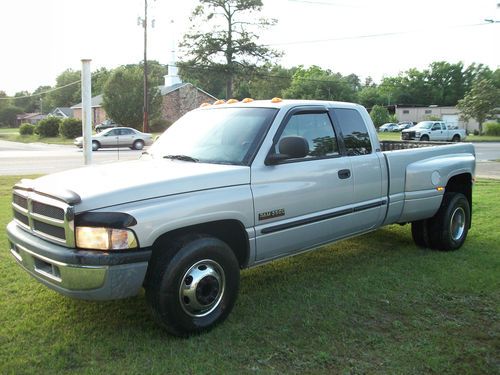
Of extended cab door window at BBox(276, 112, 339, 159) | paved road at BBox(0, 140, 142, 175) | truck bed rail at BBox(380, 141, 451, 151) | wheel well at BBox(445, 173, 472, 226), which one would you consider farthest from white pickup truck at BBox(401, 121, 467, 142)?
extended cab door window at BBox(276, 112, 339, 159)

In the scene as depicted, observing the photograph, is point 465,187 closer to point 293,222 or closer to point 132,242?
point 293,222

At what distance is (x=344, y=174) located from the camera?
505 centimetres

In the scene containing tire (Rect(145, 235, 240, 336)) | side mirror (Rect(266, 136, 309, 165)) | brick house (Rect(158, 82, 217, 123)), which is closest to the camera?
tire (Rect(145, 235, 240, 336))

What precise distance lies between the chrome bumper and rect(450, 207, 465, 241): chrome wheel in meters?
4.33

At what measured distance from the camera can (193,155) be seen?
464 cm

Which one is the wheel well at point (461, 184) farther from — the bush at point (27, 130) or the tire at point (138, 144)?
the bush at point (27, 130)

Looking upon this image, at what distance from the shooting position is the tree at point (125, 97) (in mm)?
45750

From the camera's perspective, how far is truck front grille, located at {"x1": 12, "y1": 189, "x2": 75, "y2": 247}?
3.52m

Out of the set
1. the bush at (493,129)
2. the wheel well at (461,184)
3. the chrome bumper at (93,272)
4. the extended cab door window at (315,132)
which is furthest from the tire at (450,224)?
the bush at (493,129)

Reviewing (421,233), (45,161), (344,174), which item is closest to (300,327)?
(344,174)

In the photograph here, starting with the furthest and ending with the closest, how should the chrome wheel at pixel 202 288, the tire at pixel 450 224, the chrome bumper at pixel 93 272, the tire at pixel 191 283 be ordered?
the tire at pixel 450 224
the chrome wheel at pixel 202 288
the tire at pixel 191 283
the chrome bumper at pixel 93 272

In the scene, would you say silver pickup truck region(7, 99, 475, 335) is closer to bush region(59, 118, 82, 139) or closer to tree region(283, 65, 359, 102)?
bush region(59, 118, 82, 139)

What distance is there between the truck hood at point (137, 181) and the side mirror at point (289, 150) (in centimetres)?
28

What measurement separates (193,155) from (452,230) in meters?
3.65
